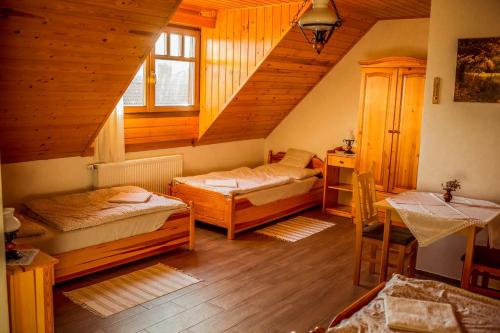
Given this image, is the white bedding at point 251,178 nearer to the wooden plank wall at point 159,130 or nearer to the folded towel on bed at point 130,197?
the wooden plank wall at point 159,130

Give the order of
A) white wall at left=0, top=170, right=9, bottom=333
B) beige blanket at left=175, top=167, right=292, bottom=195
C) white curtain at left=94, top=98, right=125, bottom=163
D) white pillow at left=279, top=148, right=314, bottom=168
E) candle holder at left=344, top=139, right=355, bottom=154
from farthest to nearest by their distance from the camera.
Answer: white pillow at left=279, top=148, right=314, bottom=168
candle holder at left=344, top=139, right=355, bottom=154
beige blanket at left=175, top=167, right=292, bottom=195
white curtain at left=94, top=98, right=125, bottom=163
white wall at left=0, top=170, right=9, bottom=333

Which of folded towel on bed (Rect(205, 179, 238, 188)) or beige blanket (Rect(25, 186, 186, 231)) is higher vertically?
folded towel on bed (Rect(205, 179, 238, 188))

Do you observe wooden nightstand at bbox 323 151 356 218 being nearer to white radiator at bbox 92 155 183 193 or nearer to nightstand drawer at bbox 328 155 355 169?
nightstand drawer at bbox 328 155 355 169

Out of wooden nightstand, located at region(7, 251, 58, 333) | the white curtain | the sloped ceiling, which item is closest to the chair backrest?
the sloped ceiling

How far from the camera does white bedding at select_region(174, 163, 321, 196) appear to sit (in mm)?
5121

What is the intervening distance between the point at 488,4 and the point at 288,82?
2.63 m

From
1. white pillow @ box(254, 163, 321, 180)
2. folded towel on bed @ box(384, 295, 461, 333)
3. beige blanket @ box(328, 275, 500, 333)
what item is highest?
folded towel on bed @ box(384, 295, 461, 333)

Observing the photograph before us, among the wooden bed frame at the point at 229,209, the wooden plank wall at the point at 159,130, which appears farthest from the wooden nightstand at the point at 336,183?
the wooden plank wall at the point at 159,130

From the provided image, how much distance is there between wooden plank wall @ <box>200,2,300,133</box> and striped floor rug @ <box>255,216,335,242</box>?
1.49 meters

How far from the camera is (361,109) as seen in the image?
552 cm

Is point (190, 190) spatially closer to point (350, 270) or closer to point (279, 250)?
point (279, 250)

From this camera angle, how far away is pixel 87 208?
410cm

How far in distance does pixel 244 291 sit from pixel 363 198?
1170mm

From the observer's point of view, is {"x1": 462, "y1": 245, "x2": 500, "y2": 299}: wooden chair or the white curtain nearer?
{"x1": 462, "y1": 245, "x2": 500, "y2": 299}: wooden chair
